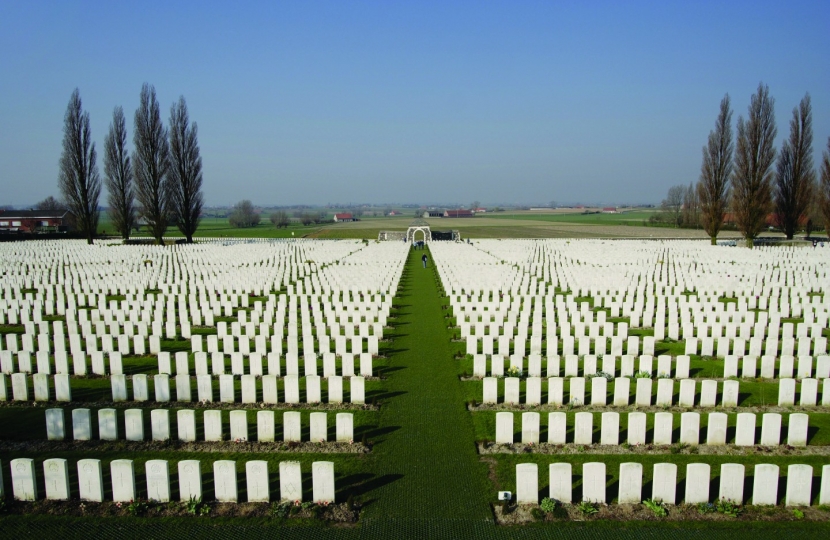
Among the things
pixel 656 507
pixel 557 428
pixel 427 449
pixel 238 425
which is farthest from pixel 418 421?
pixel 656 507

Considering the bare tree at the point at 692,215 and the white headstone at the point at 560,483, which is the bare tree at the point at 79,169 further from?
the bare tree at the point at 692,215

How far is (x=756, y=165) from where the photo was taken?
3988cm

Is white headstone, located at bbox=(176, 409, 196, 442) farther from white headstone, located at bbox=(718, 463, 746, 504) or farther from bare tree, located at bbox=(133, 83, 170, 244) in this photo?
bare tree, located at bbox=(133, 83, 170, 244)

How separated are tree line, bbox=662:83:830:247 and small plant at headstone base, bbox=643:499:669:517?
131 feet

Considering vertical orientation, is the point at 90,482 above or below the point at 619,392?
above

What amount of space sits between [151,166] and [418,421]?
144 ft

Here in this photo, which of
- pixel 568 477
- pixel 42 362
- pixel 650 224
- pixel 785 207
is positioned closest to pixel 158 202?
pixel 42 362

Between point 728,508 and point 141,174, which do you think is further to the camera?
point 141,174

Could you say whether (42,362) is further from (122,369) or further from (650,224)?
(650,224)

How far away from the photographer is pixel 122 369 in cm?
1079

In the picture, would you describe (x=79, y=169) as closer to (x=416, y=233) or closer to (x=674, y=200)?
(x=416, y=233)

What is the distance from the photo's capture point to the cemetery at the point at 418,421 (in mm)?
5875

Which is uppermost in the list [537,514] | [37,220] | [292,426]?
[37,220]

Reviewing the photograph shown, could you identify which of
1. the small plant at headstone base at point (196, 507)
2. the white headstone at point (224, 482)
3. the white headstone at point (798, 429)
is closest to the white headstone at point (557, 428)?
the white headstone at point (798, 429)
